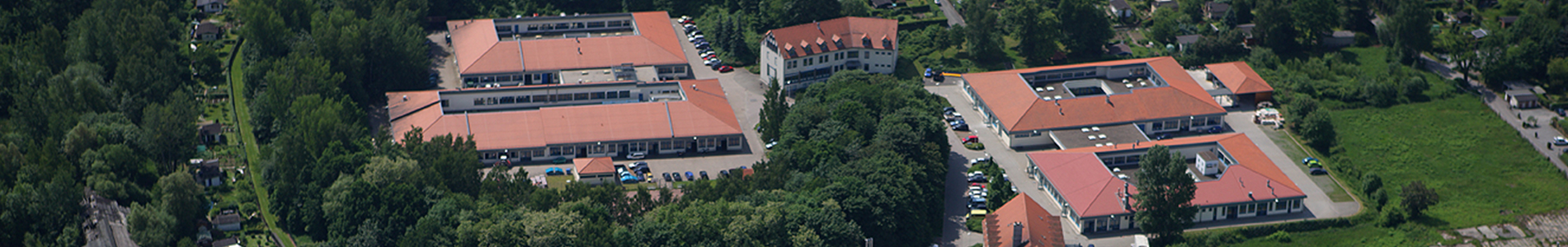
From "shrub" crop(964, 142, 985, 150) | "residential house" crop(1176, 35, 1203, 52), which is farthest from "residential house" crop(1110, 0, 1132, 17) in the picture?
"shrub" crop(964, 142, 985, 150)

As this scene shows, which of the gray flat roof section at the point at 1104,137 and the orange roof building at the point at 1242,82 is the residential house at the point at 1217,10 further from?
the gray flat roof section at the point at 1104,137

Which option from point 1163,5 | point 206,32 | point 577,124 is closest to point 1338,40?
point 1163,5

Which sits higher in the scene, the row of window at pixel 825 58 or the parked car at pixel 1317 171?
the row of window at pixel 825 58

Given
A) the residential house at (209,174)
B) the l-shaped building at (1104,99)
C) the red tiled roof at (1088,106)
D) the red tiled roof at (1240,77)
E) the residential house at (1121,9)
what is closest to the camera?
the residential house at (209,174)

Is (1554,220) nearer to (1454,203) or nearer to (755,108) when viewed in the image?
(1454,203)

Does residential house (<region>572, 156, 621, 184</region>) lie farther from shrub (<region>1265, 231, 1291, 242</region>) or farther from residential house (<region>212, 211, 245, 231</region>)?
shrub (<region>1265, 231, 1291, 242</region>)

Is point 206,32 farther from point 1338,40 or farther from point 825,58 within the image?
point 1338,40

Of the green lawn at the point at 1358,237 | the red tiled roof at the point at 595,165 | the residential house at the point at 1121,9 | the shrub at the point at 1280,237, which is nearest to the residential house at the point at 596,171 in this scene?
the red tiled roof at the point at 595,165

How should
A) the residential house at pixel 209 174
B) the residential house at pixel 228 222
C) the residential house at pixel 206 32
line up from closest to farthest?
the residential house at pixel 228 222, the residential house at pixel 209 174, the residential house at pixel 206 32
